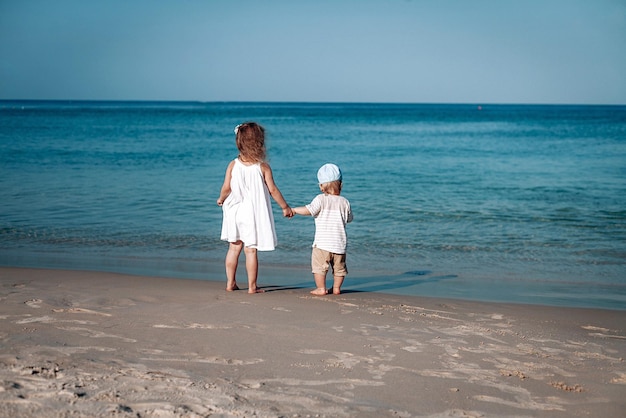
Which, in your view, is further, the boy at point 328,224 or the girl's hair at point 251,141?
A: the boy at point 328,224

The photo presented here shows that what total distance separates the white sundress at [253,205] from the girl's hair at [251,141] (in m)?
0.08

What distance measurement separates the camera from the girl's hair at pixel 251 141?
19.9 feet

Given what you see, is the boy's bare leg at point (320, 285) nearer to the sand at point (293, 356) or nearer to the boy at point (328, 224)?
the boy at point (328, 224)

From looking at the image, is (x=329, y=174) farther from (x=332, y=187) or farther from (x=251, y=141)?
(x=251, y=141)

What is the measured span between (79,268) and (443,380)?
201 inches

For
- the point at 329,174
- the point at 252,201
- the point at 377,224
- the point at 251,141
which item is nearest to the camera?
the point at 251,141

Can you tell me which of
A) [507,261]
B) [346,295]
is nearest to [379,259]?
[507,261]

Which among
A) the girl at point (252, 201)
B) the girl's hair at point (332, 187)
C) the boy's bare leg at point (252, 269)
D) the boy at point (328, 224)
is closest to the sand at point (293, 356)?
the boy's bare leg at point (252, 269)

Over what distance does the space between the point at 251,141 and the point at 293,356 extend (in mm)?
2513

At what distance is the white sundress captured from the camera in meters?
6.19

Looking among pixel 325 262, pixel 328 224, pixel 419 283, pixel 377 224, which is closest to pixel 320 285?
pixel 325 262

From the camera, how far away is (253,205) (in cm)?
620

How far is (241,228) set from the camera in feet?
20.6

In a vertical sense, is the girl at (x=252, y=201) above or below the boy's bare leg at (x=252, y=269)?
above
